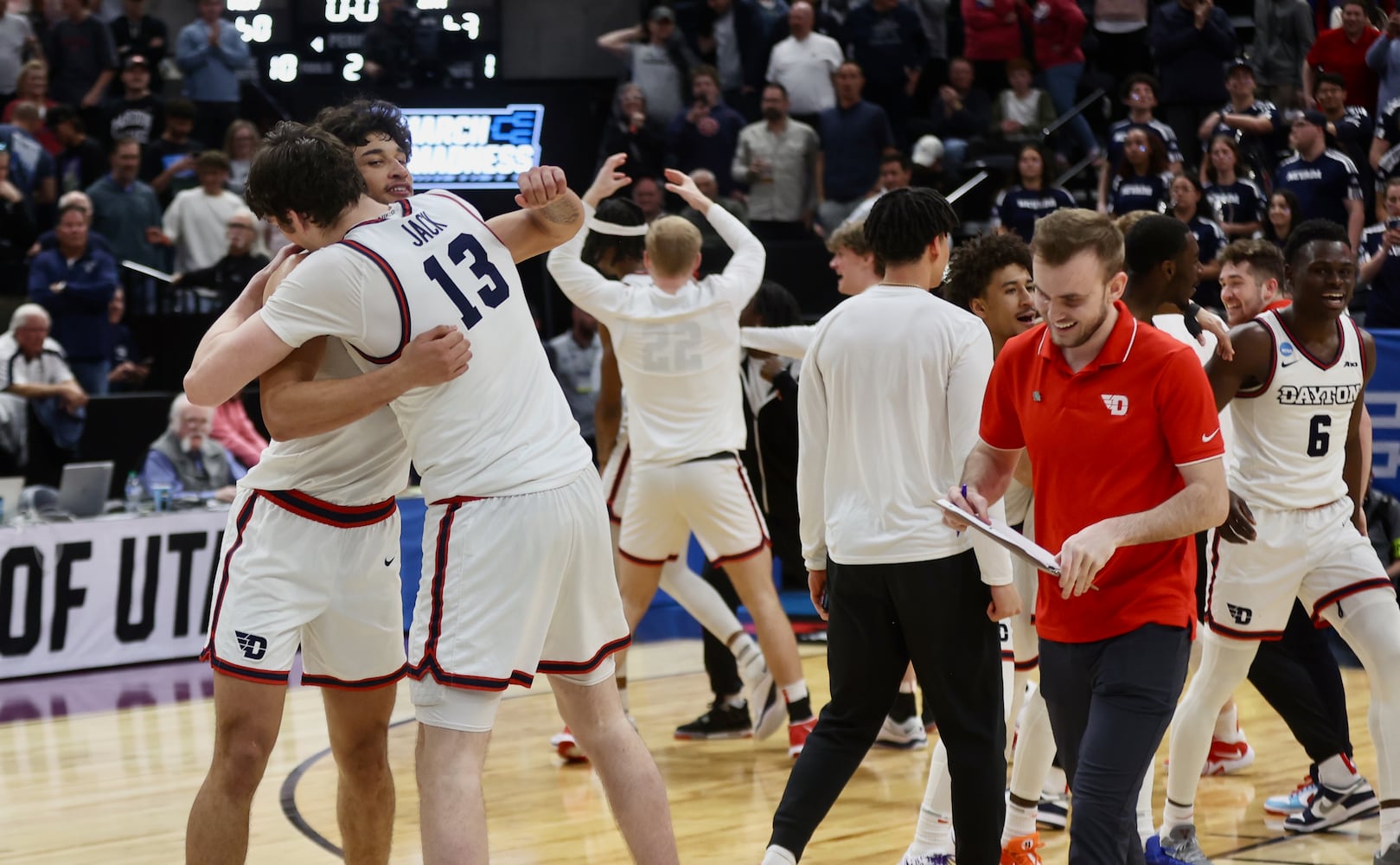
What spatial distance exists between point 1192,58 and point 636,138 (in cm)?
495

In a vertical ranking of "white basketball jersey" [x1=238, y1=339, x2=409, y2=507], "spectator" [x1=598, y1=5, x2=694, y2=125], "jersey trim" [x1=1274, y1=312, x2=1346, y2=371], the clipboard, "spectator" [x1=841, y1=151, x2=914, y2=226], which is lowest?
"spectator" [x1=841, y1=151, x2=914, y2=226]

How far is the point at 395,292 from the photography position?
367cm

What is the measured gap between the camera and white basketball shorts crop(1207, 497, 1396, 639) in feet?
16.5

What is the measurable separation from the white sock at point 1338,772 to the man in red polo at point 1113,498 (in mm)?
2199

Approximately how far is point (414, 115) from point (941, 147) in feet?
15.1

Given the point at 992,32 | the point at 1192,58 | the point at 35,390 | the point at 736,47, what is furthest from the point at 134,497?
the point at 1192,58

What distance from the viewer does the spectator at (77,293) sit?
1119 cm

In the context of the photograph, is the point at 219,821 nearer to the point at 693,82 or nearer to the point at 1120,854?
the point at 1120,854

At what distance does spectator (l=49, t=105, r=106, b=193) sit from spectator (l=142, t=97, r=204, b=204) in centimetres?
42

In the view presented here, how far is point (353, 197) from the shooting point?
381 centimetres

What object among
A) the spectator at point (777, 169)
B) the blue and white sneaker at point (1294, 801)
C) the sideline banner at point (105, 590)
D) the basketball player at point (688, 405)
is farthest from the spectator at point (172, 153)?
the blue and white sneaker at point (1294, 801)

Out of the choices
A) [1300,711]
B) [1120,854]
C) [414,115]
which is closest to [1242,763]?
[1300,711]

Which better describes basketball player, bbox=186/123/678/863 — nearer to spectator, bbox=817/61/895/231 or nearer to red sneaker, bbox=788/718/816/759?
red sneaker, bbox=788/718/816/759

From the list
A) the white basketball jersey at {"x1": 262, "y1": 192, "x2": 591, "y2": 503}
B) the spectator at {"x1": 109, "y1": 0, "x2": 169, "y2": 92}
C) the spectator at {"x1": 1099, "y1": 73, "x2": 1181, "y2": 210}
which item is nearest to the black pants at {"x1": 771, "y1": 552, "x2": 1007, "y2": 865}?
the white basketball jersey at {"x1": 262, "y1": 192, "x2": 591, "y2": 503}
